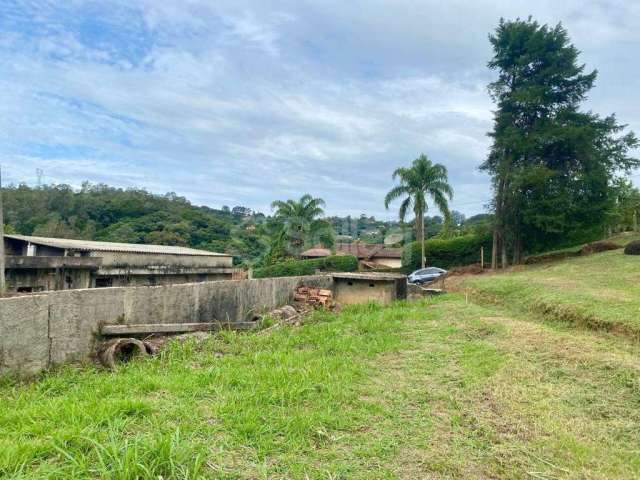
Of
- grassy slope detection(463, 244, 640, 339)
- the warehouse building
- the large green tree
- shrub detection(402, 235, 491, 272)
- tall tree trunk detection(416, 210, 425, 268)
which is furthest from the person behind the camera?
tall tree trunk detection(416, 210, 425, 268)

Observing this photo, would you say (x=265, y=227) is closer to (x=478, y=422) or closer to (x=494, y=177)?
(x=494, y=177)

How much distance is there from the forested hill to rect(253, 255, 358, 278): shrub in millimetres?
7745

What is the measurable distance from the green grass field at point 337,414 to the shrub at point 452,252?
65.5 ft

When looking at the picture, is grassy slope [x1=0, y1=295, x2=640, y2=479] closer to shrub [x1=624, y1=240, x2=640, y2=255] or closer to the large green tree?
shrub [x1=624, y1=240, x2=640, y2=255]

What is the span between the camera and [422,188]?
26.9m

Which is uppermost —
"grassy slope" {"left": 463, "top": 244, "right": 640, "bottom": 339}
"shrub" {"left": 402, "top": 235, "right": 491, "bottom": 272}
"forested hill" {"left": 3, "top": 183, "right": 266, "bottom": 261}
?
"forested hill" {"left": 3, "top": 183, "right": 266, "bottom": 261}

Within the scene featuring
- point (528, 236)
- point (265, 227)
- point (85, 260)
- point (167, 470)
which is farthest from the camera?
point (265, 227)

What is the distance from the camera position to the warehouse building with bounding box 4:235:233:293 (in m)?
14.7

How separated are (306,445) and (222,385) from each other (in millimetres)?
1341

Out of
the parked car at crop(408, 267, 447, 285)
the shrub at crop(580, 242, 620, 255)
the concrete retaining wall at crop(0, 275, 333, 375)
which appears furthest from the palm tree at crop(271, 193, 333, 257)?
the concrete retaining wall at crop(0, 275, 333, 375)

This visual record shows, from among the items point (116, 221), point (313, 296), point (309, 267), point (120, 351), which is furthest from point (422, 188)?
point (116, 221)

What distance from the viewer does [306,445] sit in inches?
105

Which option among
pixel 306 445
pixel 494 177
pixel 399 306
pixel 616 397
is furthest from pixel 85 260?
pixel 494 177

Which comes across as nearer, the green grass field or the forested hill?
the green grass field
